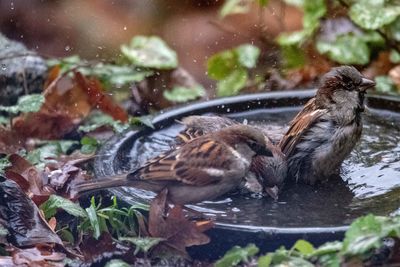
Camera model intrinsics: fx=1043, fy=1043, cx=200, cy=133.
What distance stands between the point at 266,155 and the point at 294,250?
623 millimetres

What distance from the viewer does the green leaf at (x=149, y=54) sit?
715 centimetres

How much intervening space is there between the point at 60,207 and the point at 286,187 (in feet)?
3.43

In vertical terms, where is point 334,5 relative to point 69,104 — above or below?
above

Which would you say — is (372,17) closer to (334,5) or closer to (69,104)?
(334,5)

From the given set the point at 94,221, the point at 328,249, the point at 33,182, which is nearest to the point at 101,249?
the point at 94,221

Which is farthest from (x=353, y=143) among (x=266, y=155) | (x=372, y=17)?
(x=372, y=17)

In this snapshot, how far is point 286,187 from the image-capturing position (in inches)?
190

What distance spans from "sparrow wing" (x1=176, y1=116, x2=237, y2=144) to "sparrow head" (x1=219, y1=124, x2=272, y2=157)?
46 cm

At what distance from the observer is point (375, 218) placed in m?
3.96

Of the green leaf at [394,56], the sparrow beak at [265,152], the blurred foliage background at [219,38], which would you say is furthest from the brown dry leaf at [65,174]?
the green leaf at [394,56]

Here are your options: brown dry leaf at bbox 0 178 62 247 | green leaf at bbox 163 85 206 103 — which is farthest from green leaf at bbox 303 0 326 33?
brown dry leaf at bbox 0 178 62 247

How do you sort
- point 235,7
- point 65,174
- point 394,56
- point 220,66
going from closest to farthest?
point 65,174 < point 220,66 < point 394,56 < point 235,7

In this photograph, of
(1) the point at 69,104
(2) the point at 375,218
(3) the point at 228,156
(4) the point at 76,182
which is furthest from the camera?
(1) the point at 69,104

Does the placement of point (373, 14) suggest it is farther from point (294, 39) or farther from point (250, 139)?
point (250, 139)
